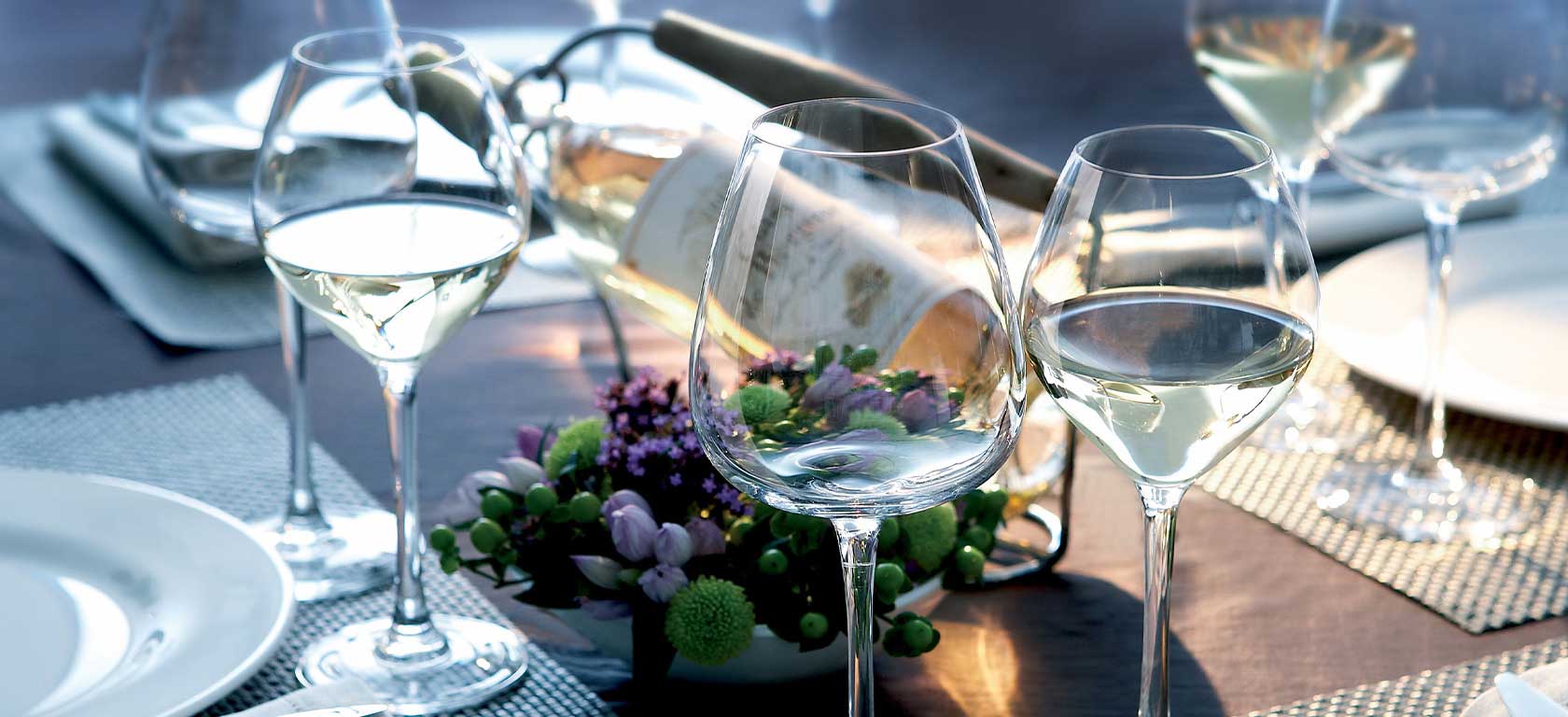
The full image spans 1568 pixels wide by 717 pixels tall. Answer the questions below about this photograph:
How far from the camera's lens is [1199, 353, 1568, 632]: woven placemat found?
2.72 ft

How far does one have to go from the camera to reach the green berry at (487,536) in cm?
74

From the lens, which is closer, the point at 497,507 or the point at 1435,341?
the point at 497,507

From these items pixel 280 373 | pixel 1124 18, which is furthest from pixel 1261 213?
pixel 1124 18

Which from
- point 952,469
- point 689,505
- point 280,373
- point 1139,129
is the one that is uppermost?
point 1139,129

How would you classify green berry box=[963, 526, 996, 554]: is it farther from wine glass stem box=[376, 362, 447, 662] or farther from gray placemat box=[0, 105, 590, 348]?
gray placemat box=[0, 105, 590, 348]

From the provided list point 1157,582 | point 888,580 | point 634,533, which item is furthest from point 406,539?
point 1157,582

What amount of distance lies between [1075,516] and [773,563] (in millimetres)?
273

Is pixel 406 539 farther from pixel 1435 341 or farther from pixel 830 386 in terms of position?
pixel 1435 341

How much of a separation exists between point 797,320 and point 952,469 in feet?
0.25

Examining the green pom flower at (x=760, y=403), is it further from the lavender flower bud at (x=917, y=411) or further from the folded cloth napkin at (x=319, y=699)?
the folded cloth napkin at (x=319, y=699)

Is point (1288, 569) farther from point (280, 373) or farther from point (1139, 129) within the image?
point (280, 373)

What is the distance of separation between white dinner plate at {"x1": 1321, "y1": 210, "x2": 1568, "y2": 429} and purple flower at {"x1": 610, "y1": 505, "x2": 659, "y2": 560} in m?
0.56

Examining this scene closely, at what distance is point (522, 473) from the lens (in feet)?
2.52

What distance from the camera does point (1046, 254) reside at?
574 millimetres
